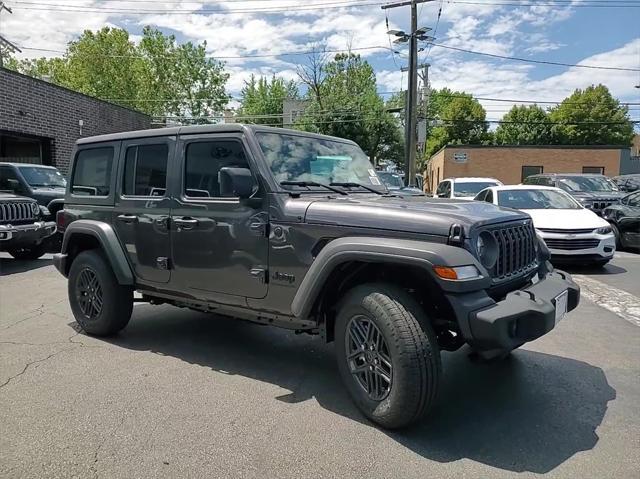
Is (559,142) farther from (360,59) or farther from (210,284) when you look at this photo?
(210,284)

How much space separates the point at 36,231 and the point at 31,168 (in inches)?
119

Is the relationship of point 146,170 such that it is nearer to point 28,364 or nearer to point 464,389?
point 28,364

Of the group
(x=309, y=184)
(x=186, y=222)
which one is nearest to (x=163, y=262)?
(x=186, y=222)

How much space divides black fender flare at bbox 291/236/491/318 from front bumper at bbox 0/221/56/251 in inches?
288

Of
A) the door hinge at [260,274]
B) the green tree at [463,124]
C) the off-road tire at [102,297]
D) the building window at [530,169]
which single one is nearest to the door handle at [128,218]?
the off-road tire at [102,297]

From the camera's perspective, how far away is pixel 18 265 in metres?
9.83

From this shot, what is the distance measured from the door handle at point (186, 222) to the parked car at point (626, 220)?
10.3 m

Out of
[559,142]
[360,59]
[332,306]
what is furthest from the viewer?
[559,142]

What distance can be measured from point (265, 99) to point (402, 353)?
52169mm

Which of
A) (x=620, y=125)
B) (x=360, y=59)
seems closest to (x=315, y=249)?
(x=360, y=59)

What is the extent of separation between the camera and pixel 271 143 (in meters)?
4.12

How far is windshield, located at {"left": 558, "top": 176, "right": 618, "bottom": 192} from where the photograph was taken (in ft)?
47.8

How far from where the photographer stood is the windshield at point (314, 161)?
4.05 metres

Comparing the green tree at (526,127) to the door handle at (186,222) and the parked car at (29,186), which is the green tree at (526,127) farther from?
the door handle at (186,222)
